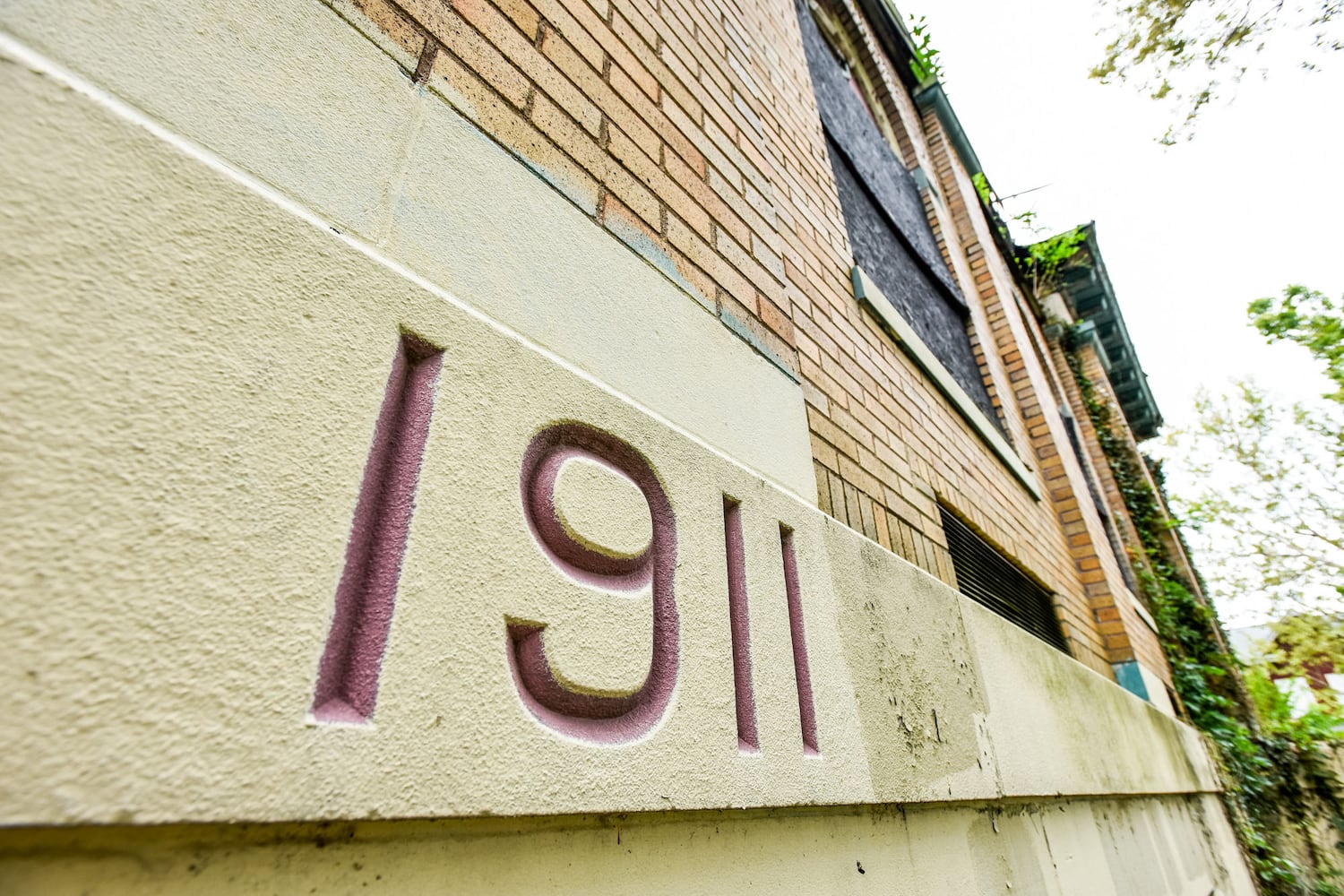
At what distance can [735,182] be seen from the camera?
170 cm

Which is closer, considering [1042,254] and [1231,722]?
[1231,722]

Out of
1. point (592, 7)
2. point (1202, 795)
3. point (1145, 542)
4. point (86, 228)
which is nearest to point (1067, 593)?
point (1202, 795)

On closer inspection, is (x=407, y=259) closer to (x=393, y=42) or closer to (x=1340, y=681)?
(x=393, y=42)

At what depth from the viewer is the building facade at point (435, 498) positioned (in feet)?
1.52

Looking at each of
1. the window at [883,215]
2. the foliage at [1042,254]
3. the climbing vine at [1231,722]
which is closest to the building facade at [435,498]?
the window at [883,215]

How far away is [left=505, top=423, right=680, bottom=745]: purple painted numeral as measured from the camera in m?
0.71

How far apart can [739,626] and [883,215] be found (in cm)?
340

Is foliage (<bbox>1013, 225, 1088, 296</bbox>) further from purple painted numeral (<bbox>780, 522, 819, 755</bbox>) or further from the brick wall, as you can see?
purple painted numeral (<bbox>780, 522, 819, 755</bbox>)

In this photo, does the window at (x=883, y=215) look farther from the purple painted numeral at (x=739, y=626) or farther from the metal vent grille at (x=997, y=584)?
the purple painted numeral at (x=739, y=626)

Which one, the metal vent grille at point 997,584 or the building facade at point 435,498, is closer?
the building facade at point 435,498

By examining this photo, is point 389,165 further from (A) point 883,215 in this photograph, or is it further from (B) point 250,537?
(A) point 883,215

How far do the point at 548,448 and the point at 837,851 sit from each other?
85 cm

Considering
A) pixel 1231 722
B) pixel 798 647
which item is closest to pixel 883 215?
pixel 798 647

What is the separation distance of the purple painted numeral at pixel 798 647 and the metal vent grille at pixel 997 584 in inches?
55.1
